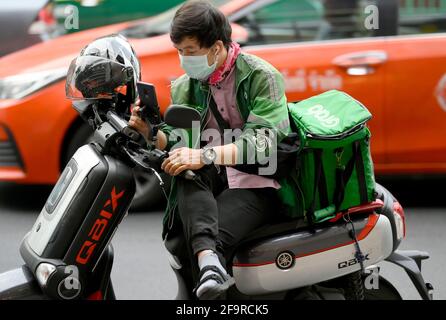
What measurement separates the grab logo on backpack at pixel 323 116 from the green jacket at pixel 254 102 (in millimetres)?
131

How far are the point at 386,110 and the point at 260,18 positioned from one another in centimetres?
104

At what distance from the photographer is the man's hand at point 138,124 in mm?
3051

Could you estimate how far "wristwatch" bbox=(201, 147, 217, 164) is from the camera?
2.98m

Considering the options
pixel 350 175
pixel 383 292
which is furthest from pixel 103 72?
pixel 383 292

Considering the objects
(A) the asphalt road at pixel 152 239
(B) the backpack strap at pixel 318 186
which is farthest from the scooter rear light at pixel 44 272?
(A) the asphalt road at pixel 152 239

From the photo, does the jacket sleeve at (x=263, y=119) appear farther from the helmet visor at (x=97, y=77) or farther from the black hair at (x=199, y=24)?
the helmet visor at (x=97, y=77)

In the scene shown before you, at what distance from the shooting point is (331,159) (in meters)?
3.20

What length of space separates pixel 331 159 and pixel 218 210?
→ 17.4 inches

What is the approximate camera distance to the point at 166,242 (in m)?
3.27

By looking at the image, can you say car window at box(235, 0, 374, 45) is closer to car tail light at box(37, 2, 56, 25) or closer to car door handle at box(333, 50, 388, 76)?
car door handle at box(333, 50, 388, 76)

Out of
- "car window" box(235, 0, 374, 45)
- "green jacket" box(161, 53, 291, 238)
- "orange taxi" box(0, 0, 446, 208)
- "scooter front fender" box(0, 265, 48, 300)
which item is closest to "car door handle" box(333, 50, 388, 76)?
"orange taxi" box(0, 0, 446, 208)

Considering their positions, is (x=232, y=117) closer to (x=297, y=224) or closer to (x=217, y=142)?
(x=217, y=142)

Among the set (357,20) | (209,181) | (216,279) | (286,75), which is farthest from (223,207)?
(357,20)

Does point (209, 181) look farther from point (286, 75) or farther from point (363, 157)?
point (286, 75)
